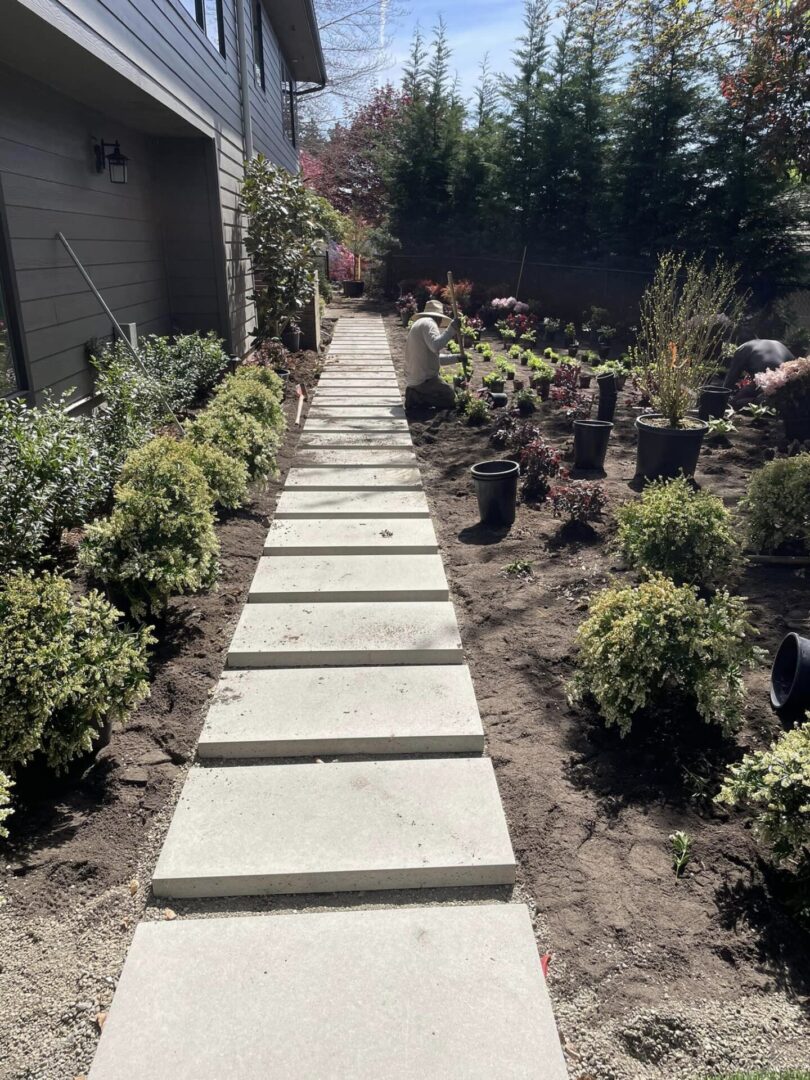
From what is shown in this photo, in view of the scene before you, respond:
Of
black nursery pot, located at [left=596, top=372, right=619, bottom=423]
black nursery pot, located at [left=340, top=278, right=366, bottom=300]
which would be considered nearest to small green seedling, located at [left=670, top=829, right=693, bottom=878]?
black nursery pot, located at [left=596, top=372, right=619, bottom=423]

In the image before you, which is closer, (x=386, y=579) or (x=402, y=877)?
(x=402, y=877)

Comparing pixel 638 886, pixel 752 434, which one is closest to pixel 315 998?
pixel 638 886

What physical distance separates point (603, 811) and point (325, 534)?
9.46ft

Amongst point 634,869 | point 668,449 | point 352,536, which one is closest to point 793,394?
point 668,449

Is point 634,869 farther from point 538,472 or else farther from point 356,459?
point 356,459

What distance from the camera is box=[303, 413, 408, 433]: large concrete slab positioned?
8086mm

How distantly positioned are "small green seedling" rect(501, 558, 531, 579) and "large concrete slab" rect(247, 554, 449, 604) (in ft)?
1.38

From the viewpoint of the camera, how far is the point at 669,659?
2.90 meters

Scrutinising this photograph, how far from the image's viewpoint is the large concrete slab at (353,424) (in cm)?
809

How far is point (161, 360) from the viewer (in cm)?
695

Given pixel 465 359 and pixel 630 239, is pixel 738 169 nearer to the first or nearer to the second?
pixel 630 239

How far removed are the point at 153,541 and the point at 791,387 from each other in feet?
21.5

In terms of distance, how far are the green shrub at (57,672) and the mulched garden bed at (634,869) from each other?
1482mm

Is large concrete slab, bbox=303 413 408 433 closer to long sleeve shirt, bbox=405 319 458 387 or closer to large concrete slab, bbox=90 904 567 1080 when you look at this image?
long sleeve shirt, bbox=405 319 458 387
